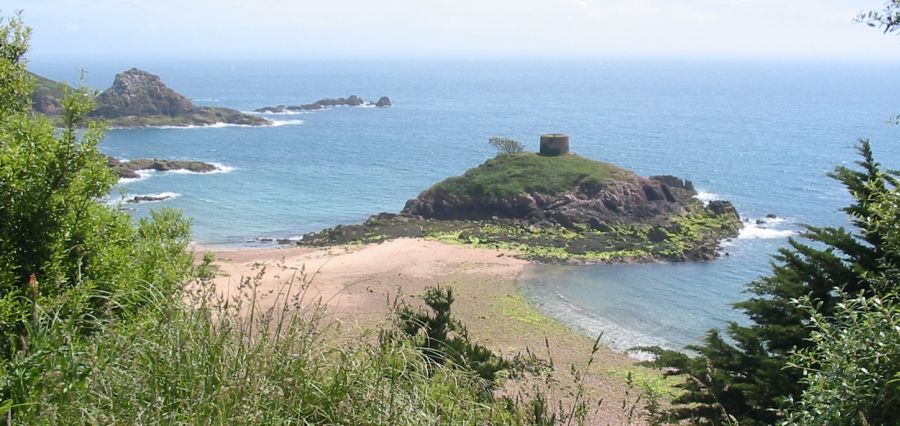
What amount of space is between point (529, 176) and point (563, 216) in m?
5.12

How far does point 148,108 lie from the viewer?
281ft

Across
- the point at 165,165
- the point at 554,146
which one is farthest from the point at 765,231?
the point at 165,165

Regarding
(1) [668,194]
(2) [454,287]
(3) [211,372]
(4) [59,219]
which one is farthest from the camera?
(1) [668,194]

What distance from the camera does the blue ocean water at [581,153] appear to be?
32.6 m

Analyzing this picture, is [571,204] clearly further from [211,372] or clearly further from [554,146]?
[211,372]

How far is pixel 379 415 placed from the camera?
3738 millimetres

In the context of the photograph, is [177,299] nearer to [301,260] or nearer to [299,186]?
[301,260]

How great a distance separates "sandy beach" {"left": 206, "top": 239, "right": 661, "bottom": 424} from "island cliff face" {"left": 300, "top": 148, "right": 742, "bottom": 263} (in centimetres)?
263

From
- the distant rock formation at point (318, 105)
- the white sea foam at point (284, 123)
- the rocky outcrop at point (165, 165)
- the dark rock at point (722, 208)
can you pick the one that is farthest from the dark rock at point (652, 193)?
the distant rock formation at point (318, 105)

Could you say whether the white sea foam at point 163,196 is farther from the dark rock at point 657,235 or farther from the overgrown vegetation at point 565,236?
the dark rock at point 657,235

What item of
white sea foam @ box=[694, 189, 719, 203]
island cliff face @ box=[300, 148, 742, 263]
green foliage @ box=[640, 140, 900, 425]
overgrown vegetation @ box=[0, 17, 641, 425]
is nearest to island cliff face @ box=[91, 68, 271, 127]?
island cliff face @ box=[300, 148, 742, 263]

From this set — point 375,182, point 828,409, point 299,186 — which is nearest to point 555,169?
point 375,182

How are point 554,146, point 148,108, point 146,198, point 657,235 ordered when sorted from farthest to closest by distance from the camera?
point 148,108, point 554,146, point 146,198, point 657,235

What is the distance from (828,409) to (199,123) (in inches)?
3426
